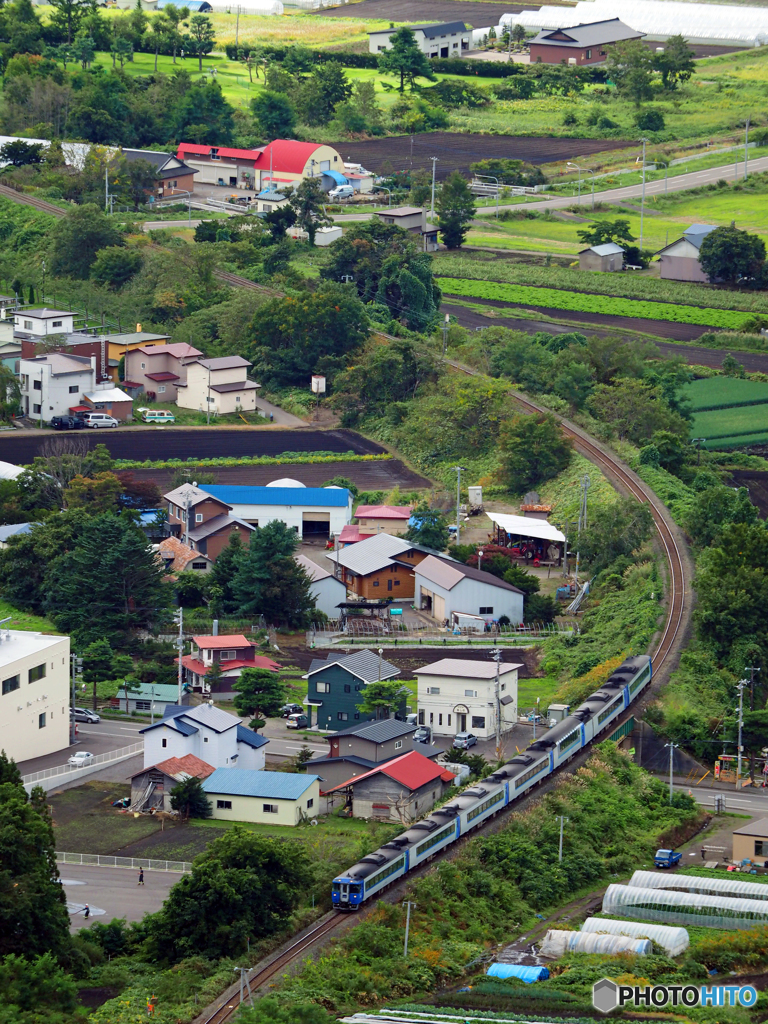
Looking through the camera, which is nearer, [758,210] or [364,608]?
[364,608]

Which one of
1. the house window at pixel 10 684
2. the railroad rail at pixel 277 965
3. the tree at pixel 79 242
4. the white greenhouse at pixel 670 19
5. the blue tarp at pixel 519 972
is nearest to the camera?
the railroad rail at pixel 277 965

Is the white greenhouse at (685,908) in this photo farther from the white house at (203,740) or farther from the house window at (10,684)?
the house window at (10,684)

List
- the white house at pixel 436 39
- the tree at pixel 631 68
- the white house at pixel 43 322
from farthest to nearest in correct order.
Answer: the white house at pixel 436 39 → the tree at pixel 631 68 → the white house at pixel 43 322

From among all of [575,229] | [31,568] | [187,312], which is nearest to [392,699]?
[31,568]

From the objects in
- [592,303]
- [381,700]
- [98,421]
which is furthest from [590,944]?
[592,303]

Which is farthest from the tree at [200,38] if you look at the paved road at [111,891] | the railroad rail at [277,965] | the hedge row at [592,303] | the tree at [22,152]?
the railroad rail at [277,965]

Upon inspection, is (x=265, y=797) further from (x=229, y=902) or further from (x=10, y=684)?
(x=229, y=902)

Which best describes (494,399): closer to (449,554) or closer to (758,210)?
(449,554)
